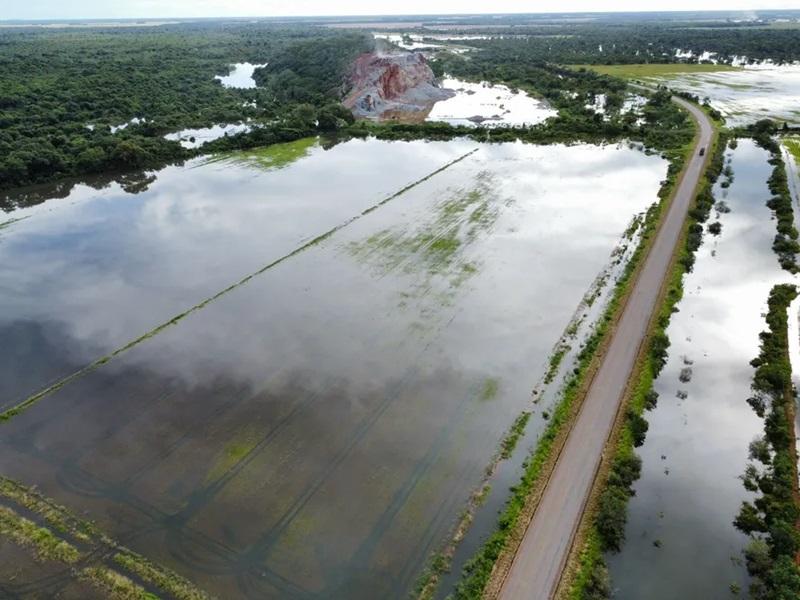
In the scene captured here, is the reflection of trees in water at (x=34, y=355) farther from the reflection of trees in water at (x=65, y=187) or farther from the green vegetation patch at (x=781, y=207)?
the green vegetation patch at (x=781, y=207)

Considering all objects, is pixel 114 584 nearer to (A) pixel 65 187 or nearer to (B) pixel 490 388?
(B) pixel 490 388

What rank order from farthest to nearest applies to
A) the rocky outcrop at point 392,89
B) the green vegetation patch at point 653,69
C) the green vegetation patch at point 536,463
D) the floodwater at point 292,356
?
the green vegetation patch at point 653,69 < the rocky outcrop at point 392,89 < the floodwater at point 292,356 < the green vegetation patch at point 536,463

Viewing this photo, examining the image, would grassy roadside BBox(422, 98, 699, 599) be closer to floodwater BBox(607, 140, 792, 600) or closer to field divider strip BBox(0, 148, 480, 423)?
floodwater BBox(607, 140, 792, 600)

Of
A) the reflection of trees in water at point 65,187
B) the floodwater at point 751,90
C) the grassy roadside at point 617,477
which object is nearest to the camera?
the grassy roadside at point 617,477

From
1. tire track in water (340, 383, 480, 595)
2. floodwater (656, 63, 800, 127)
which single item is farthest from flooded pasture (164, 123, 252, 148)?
floodwater (656, 63, 800, 127)

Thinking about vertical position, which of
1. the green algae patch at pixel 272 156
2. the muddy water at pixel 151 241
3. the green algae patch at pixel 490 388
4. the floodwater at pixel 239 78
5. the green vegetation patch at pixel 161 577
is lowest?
the green vegetation patch at pixel 161 577

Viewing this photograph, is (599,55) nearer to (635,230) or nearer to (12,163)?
(635,230)

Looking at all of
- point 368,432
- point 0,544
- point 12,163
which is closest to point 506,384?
point 368,432

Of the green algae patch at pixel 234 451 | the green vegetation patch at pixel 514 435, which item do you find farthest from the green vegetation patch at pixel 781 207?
the green algae patch at pixel 234 451
